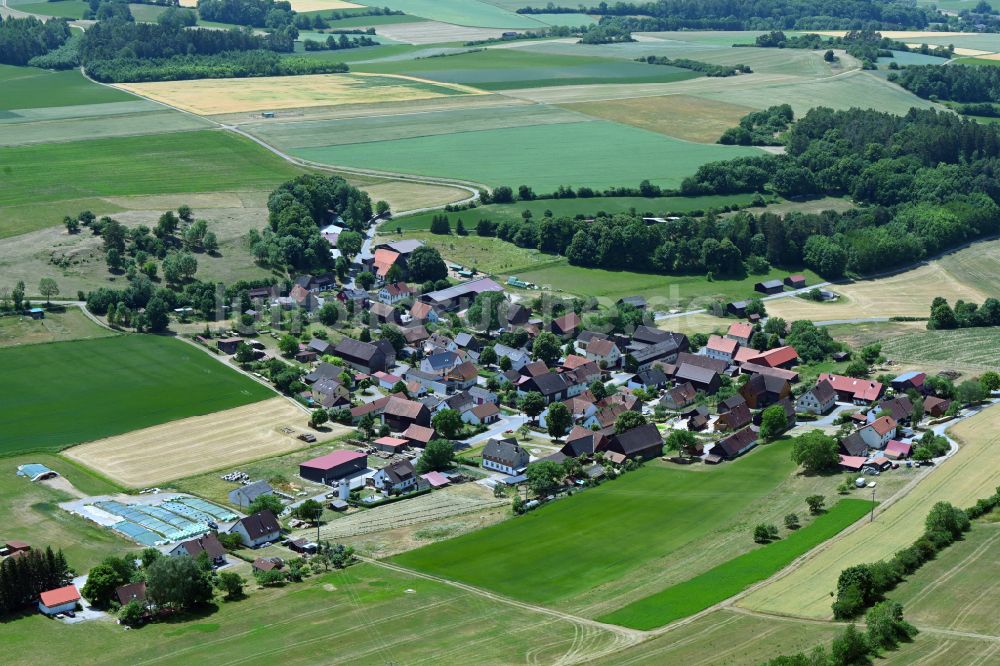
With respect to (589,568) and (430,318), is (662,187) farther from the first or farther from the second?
(589,568)

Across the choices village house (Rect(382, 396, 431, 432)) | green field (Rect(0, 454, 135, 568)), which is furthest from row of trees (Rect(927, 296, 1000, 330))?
green field (Rect(0, 454, 135, 568))

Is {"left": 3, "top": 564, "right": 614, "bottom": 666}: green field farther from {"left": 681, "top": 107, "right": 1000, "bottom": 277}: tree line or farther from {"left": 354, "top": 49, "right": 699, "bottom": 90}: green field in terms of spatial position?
{"left": 354, "top": 49, "right": 699, "bottom": 90}: green field

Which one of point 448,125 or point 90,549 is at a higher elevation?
point 448,125

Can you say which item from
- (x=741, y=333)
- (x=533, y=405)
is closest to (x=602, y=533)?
(x=533, y=405)

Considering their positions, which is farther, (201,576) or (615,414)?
(615,414)

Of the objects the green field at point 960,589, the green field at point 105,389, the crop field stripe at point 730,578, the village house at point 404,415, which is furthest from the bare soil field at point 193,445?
the green field at point 960,589

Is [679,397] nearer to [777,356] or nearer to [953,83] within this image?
[777,356]

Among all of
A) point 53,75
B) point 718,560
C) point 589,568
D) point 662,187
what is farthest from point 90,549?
point 53,75
